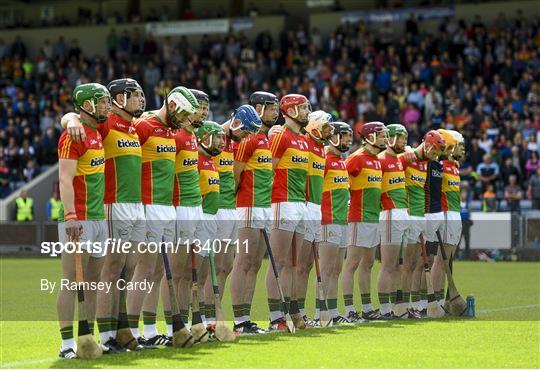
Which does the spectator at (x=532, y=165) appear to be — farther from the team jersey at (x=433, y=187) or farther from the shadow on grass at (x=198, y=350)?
the shadow on grass at (x=198, y=350)

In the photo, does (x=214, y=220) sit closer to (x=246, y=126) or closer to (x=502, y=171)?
(x=246, y=126)

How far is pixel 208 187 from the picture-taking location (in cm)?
1253

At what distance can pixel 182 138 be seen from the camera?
38.6 feet

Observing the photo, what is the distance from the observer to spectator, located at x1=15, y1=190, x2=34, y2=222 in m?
32.8

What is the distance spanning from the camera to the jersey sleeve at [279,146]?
13.4m

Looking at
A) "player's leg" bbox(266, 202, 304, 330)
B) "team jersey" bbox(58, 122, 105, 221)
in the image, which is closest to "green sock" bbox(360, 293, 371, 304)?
"player's leg" bbox(266, 202, 304, 330)

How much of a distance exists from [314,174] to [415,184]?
237 centimetres

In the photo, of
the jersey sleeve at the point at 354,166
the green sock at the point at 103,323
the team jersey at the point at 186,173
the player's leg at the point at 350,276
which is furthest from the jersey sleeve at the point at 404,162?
the green sock at the point at 103,323

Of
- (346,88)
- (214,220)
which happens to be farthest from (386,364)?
(346,88)

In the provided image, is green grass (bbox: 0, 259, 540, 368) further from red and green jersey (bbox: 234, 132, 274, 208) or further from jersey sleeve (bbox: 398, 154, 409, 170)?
jersey sleeve (bbox: 398, 154, 409, 170)

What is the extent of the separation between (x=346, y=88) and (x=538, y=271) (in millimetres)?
12095

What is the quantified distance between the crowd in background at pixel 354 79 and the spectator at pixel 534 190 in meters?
0.03

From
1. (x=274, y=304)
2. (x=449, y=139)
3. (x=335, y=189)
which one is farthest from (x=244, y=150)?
(x=449, y=139)

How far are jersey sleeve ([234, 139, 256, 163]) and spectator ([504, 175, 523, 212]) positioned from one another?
17.9 m
